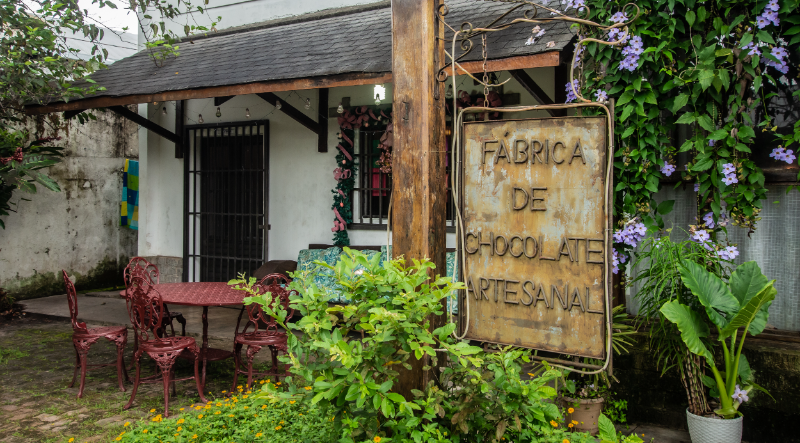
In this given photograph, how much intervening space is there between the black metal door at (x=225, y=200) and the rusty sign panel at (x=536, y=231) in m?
5.75

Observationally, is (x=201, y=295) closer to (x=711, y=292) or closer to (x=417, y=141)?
(x=417, y=141)

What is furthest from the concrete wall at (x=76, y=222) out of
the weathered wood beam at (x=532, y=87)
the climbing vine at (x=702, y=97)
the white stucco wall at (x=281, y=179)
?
the climbing vine at (x=702, y=97)

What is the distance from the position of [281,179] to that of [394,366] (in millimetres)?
5817

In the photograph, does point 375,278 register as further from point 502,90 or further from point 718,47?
point 502,90

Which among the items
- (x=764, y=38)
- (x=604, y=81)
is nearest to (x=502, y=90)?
(x=604, y=81)

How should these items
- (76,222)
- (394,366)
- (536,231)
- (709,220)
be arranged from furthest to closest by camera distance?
(76,222), (709,220), (394,366), (536,231)

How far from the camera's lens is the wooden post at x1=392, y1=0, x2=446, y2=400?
2.94 meters

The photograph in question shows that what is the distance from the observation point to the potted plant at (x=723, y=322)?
3566mm

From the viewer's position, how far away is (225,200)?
8914mm

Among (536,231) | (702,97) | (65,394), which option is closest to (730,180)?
(702,97)

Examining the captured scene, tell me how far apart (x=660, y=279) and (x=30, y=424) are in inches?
180

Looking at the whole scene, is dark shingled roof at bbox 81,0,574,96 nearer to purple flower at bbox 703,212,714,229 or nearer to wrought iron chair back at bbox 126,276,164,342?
purple flower at bbox 703,212,714,229

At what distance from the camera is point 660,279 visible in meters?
3.87

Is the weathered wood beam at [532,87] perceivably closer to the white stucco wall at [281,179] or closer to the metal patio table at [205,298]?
the white stucco wall at [281,179]
